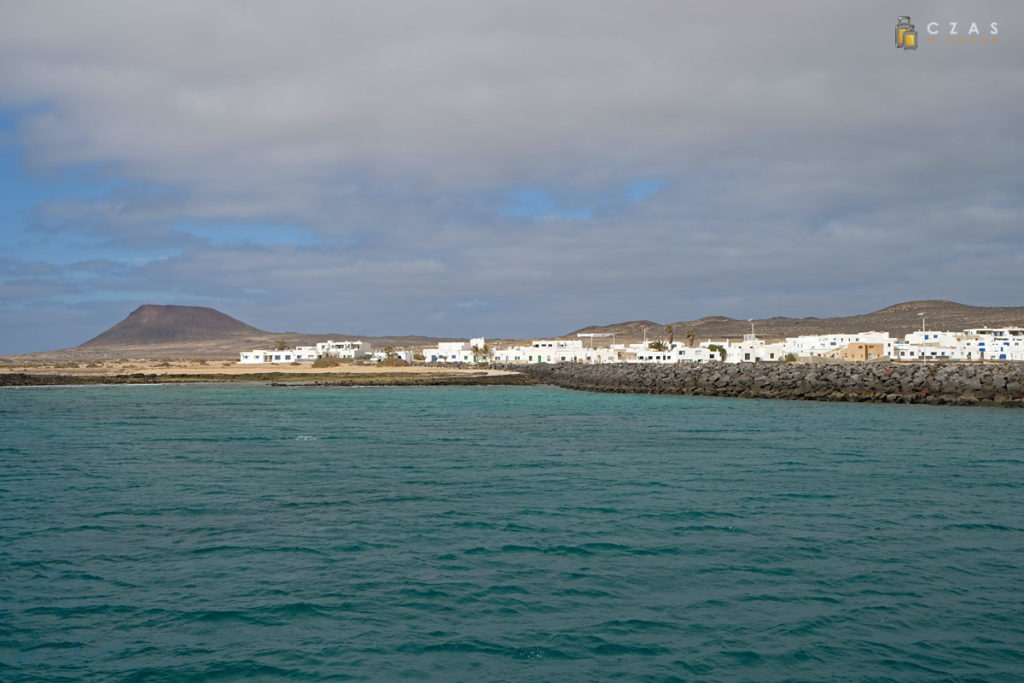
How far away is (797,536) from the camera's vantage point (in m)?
13.8

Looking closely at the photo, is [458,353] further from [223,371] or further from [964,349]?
[964,349]

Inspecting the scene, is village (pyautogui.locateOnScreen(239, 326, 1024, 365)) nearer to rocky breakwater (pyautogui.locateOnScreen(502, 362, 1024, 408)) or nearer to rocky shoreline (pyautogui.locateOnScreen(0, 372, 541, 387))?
rocky breakwater (pyautogui.locateOnScreen(502, 362, 1024, 408))

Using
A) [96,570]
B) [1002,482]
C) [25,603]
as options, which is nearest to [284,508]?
[96,570]

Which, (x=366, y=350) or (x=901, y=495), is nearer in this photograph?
(x=901, y=495)

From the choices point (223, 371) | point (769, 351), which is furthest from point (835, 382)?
point (223, 371)

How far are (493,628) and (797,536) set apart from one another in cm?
697

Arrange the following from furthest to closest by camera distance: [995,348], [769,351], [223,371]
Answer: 1. [223,371]
2. [769,351]
3. [995,348]

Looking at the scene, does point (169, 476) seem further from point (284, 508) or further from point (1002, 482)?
point (1002, 482)

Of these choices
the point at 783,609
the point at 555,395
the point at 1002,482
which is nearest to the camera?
the point at 783,609

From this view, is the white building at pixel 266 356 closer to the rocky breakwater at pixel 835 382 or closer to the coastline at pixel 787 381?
the coastline at pixel 787 381

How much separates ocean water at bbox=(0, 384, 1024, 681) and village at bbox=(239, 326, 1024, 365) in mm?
77620

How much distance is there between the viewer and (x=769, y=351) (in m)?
109

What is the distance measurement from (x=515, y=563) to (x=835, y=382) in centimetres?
4974

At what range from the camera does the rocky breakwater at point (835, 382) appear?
4784cm
